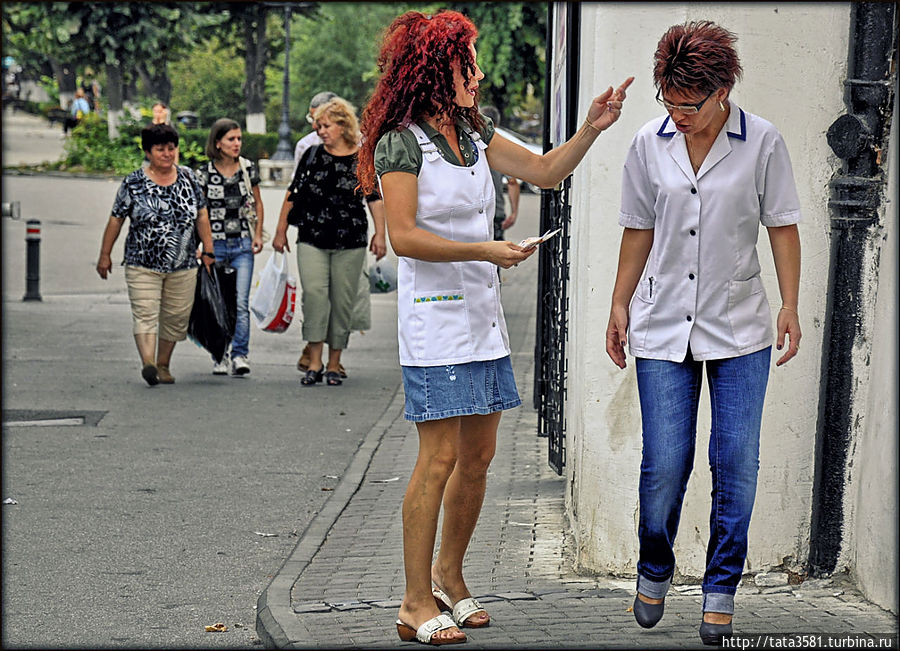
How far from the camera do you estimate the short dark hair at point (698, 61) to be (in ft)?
13.1

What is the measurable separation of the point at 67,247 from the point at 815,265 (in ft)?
56.3

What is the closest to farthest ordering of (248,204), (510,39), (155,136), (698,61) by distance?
(698,61), (155,136), (248,204), (510,39)

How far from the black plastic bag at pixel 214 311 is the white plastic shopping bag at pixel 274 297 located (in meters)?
0.22

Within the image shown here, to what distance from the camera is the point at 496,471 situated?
7355 millimetres

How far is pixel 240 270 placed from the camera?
10.5 metres

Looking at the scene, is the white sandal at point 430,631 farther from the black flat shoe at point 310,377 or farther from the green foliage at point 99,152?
the green foliage at point 99,152

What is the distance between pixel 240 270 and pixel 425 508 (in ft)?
20.7

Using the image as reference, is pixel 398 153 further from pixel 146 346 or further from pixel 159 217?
pixel 146 346

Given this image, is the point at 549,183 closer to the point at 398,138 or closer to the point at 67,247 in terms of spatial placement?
the point at 398,138

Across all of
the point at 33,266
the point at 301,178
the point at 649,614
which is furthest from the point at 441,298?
the point at 33,266

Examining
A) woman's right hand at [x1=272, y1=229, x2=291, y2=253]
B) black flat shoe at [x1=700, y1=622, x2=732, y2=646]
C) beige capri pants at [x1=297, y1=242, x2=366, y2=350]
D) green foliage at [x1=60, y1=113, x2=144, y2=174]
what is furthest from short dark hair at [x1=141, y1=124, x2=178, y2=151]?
green foliage at [x1=60, y1=113, x2=144, y2=174]

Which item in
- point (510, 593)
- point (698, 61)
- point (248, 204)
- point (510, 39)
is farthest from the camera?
point (510, 39)

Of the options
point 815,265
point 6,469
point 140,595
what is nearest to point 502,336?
point 815,265

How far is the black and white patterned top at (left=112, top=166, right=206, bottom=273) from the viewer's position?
9.72 m
